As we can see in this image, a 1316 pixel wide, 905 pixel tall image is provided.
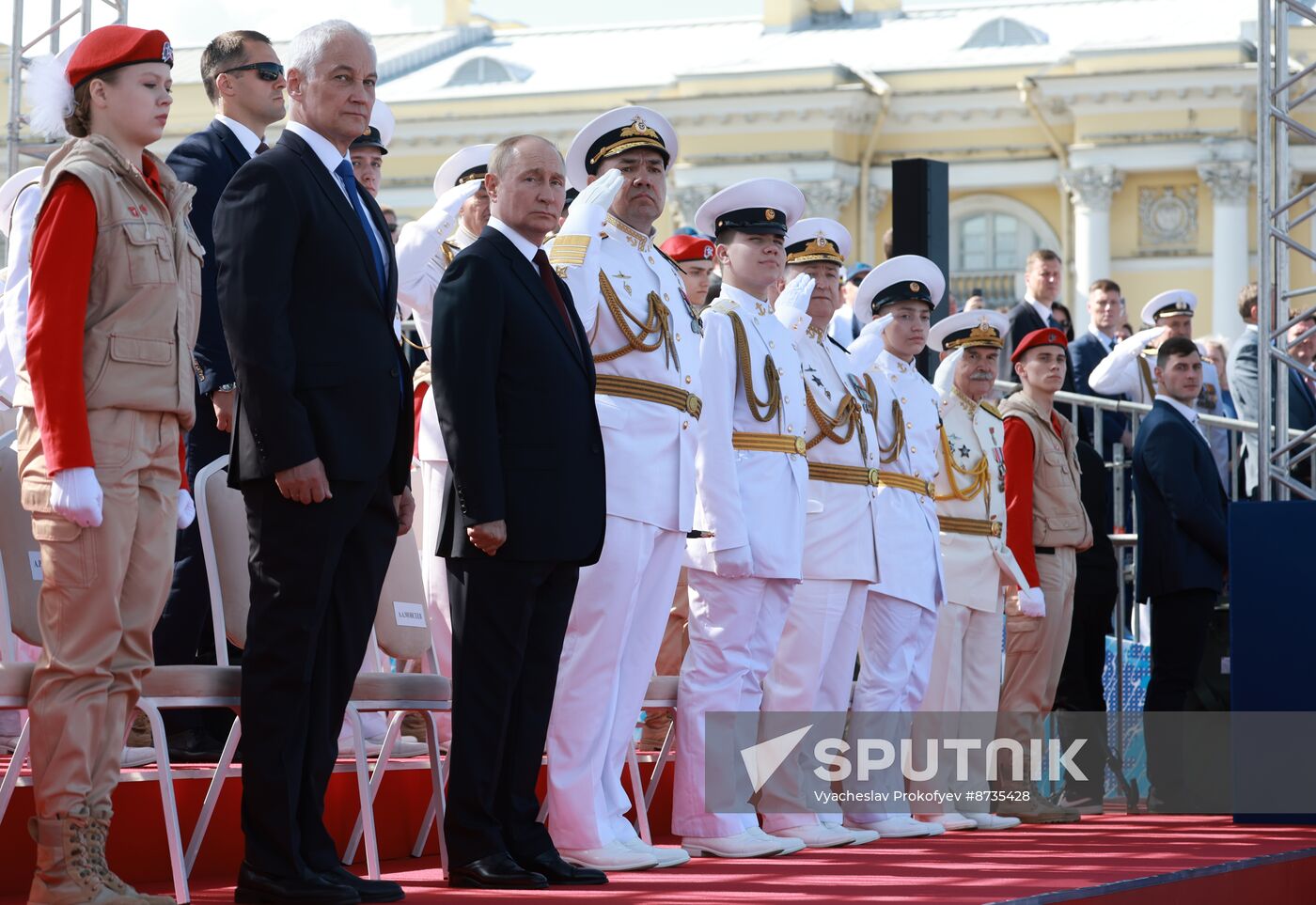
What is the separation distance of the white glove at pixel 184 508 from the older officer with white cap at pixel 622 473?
3.43 ft

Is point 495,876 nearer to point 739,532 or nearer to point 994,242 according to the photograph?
point 739,532

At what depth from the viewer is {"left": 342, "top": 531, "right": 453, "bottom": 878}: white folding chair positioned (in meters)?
4.88

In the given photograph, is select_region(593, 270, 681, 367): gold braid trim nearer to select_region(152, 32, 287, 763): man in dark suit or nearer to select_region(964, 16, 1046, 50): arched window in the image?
select_region(152, 32, 287, 763): man in dark suit

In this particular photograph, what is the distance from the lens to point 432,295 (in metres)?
5.98

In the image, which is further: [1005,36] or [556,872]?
[1005,36]

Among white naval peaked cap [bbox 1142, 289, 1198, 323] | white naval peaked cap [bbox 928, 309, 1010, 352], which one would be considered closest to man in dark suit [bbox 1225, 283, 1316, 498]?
white naval peaked cap [bbox 1142, 289, 1198, 323]

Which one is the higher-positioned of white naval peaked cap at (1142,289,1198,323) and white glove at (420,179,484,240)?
white naval peaked cap at (1142,289,1198,323)

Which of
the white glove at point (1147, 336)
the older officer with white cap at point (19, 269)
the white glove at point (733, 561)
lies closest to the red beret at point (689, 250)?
the white glove at point (733, 561)

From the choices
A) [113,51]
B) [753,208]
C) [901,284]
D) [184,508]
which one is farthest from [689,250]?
[113,51]

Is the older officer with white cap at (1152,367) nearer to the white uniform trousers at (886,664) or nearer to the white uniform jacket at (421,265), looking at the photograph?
the white uniform trousers at (886,664)

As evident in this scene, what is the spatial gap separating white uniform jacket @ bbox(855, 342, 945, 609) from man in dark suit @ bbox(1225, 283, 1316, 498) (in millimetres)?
3120

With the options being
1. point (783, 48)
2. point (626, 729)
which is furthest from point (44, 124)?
point (783, 48)

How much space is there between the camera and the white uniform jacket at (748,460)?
5871 millimetres

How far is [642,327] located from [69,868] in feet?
6.90
